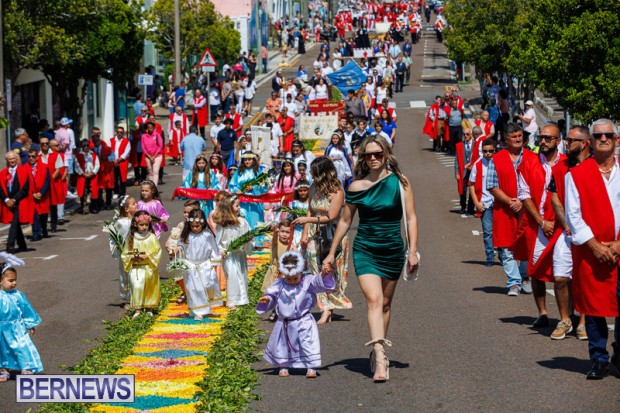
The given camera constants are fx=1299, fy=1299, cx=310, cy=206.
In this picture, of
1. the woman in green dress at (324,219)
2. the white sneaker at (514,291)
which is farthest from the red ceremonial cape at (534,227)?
the woman in green dress at (324,219)

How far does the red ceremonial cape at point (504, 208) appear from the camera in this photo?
583 inches

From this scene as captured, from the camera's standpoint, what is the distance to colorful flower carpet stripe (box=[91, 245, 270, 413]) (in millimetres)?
10617

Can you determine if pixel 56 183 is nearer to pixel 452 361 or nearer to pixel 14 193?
pixel 14 193

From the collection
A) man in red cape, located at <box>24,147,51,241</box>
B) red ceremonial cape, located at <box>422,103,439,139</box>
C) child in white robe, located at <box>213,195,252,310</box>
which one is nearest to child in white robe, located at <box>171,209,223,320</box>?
child in white robe, located at <box>213,195,252,310</box>

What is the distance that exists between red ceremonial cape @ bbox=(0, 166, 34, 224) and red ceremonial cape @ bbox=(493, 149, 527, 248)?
10.3 m

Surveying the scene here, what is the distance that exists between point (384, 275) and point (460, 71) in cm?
5212

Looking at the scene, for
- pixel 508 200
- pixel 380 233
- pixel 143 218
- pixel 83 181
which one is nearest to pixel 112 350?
pixel 143 218

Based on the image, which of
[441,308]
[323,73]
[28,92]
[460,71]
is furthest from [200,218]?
[460,71]

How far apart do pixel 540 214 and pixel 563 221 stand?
1.50 metres

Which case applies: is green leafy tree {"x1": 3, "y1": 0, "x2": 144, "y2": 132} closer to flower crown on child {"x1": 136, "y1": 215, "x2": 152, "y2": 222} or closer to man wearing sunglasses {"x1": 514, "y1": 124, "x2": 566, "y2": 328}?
flower crown on child {"x1": 136, "y1": 215, "x2": 152, "y2": 222}

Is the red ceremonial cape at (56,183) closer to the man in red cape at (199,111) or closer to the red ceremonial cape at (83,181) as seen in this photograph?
the red ceremonial cape at (83,181)

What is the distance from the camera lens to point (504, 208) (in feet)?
49.7

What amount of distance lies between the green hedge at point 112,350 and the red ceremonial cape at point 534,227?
417 centimetres

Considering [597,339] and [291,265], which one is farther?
[291,265]
